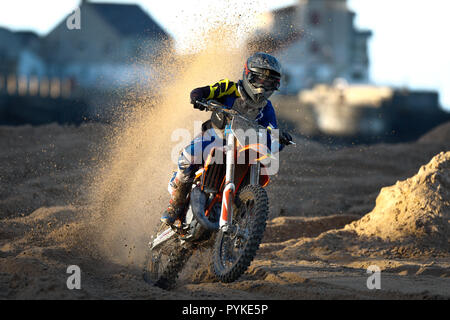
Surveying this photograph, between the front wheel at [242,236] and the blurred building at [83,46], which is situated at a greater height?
the blurred building at [83,46]

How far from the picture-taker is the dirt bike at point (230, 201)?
5328 millimetres

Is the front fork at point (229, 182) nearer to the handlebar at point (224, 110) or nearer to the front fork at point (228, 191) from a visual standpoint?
the front fork at point (228, 191)

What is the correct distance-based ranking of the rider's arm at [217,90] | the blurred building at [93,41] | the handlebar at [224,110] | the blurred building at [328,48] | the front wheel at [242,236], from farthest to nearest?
the blurred building at [328,48]
the blurred building at [93,41]
the rider's arm at [217,90]
the handlebar at [224,110]
the front wheel at [242,236]

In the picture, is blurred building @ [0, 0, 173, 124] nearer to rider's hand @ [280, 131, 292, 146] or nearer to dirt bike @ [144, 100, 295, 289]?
dirt bike @ [144, 100, 295, 289]

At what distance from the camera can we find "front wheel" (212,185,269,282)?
527 centimetres

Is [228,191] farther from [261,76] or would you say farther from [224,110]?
[261,76]

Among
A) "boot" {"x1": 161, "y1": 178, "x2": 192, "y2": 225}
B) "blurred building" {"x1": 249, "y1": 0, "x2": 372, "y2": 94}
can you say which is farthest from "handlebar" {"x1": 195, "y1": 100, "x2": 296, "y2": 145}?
"blurred building" {"x1": 249, "y1": 0, "x2": 372, "y2": 94}

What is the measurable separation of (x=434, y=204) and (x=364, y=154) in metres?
9.55

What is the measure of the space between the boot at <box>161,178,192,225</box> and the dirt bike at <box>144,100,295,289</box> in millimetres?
111

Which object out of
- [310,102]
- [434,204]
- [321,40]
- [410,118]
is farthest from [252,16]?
[321,40]

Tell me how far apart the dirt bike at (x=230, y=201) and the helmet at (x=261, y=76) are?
321mm

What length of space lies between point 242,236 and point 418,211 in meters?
3.82

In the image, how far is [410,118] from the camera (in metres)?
26.8

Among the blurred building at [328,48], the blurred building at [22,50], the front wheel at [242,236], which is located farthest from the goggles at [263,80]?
the blurred building at [22,50]
